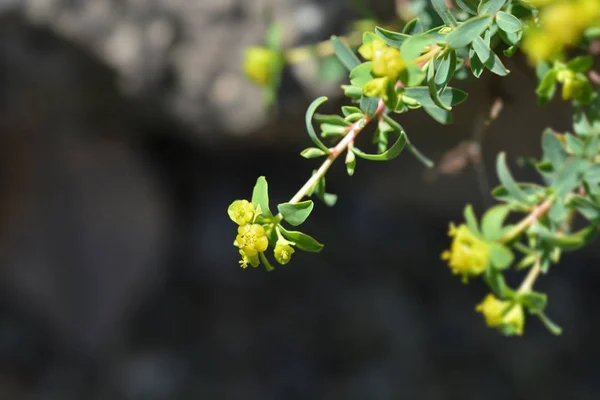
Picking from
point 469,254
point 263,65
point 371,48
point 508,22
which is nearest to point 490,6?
point 508,22

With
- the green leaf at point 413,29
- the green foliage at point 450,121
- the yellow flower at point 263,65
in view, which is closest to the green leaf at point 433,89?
the green foliage at point 450,121

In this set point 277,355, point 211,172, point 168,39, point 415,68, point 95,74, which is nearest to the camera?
point 415,68

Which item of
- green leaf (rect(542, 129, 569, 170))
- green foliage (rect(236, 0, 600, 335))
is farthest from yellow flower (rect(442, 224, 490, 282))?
green leaf (rect(542, 129, 569, 170))

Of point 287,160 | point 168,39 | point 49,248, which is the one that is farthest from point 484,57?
point 49,248

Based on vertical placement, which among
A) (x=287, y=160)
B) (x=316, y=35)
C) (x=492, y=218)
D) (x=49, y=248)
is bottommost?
(x=492, y=218)

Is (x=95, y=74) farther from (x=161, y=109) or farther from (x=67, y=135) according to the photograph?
(x=67, y=135)

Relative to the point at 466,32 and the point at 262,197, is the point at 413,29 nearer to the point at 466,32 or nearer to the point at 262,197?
the point at 466,32
